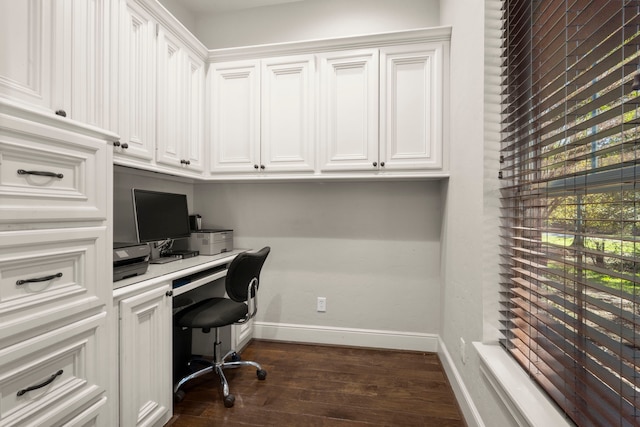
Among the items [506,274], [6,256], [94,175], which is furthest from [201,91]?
[506,274]

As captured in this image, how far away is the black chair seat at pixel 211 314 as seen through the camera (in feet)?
5.82

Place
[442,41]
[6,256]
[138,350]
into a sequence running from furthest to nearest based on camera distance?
[442,41]
[138,350]
[6,256]

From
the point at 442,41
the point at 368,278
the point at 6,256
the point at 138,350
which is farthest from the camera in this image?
the point at 368,278

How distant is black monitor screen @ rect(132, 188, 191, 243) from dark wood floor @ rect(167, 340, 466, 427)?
1.04 meters

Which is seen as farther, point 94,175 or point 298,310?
point 298,310

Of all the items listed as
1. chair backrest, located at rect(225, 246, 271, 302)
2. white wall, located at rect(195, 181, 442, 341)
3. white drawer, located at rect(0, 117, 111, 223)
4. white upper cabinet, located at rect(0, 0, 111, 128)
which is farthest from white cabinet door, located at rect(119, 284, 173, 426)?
white wall, located at rect(195, 181, 442, 341)

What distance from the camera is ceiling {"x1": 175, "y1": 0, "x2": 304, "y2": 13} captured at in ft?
8.64

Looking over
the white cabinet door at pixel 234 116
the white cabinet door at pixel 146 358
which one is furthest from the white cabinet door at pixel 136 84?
the white cabinet door at pixel 146 358

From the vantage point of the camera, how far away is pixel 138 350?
1.39m

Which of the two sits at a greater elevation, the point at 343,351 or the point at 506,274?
the point at 506,274

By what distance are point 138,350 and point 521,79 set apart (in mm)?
2068

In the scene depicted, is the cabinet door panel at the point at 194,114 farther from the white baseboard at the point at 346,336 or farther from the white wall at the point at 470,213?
the white wall at the point at 470,213

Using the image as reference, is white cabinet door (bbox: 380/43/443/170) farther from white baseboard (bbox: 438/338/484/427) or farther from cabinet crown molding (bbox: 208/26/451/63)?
white baseboard (bbox: 438/338/484/427)

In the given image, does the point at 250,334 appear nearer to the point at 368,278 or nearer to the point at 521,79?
the point at 368,278
